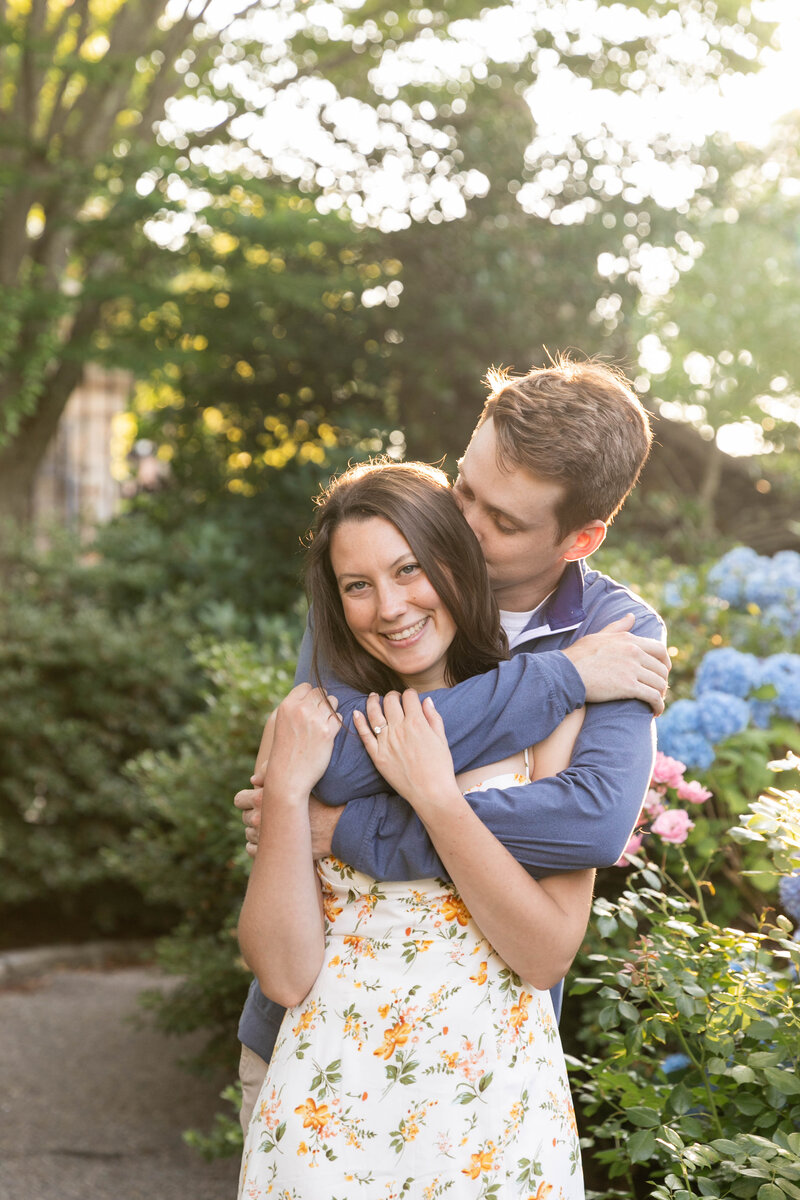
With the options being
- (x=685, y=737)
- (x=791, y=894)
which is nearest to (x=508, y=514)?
(x=791, y=894)

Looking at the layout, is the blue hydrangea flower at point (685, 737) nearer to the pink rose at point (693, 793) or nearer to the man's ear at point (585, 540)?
the pink rose at point (693, 793)

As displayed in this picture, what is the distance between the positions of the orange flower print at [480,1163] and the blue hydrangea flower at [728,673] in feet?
6.16

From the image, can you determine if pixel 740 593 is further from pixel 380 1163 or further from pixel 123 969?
pixel 123 969

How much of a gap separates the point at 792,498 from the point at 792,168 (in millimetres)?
3257

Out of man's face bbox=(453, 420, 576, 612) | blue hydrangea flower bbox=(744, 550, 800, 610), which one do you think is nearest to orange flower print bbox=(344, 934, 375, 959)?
man's face bbox=(453, 420, 576, 612)

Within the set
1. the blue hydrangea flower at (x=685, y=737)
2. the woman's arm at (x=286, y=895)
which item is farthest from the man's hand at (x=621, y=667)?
the blue hydrangea flower at (x=685, y=737)

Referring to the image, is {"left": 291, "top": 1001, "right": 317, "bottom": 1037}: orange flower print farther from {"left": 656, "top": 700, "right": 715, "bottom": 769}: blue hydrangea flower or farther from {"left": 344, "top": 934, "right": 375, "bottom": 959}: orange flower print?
{"left": 656, "top": 700, "right": 715, "bottom": 769}: blue hydrangea flower

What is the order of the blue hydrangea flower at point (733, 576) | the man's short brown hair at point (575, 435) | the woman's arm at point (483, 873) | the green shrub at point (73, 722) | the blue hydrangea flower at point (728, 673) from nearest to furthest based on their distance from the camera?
the woman's arm at point (483, 873) < the man's short brown hair at point (575, 435) < the blue hydrangea flower at point (728, 673) < the blue hydrangea flower at point (733, 576) < the green shrub at point (73, 722)

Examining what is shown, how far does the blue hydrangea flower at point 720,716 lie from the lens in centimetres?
313

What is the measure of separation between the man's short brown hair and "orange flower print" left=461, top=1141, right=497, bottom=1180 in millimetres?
1065

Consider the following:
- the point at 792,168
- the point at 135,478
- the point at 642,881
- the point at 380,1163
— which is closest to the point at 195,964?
the point at 642,881

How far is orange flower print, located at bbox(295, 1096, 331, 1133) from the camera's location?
5.65 feet

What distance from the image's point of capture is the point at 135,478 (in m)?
8.49

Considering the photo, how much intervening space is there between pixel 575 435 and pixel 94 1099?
12.3ft
